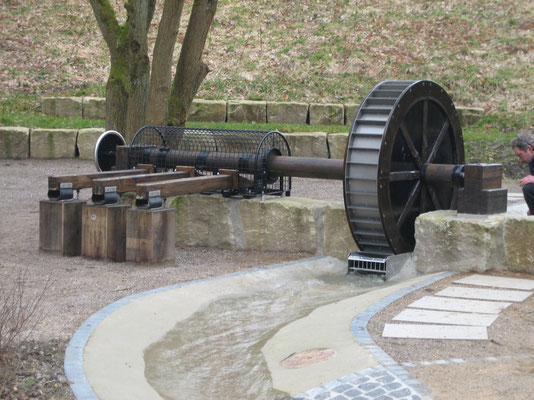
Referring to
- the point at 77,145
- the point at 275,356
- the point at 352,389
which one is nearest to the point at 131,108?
the point at 77,145

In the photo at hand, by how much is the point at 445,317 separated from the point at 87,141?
12.9 meters

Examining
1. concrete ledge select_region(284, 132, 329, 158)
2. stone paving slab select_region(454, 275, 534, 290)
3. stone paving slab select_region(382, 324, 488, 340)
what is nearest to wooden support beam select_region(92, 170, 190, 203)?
stone paving slab select_region(454, 275, 534, 290)

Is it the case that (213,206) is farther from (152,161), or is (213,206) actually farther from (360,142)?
(360,142)

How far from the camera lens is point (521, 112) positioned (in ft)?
61.8

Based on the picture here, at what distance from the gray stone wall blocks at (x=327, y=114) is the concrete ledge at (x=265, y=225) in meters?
9.75

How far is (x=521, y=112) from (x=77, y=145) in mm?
10186

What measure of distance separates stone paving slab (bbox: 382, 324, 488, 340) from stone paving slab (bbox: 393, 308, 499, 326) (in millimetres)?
106

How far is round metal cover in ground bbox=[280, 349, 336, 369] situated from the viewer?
5.17 m

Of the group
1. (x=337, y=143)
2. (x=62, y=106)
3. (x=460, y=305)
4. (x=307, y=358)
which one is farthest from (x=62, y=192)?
(x=62, y=106)

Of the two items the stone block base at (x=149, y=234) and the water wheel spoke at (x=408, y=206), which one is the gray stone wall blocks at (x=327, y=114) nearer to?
the water wheel spoke at (x=408, y=206)

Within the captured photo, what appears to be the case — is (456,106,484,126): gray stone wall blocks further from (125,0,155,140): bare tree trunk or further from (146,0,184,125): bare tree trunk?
(146,0,184,125): bare tree trunk

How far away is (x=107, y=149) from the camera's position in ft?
35.4

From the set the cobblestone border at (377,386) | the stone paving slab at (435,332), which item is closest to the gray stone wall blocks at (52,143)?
the stone paving slab at (435,332)

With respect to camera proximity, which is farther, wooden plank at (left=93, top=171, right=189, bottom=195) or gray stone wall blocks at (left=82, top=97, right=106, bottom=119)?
gray stone wall blocks at (left=82, top=97, right=106, bottom=119)
